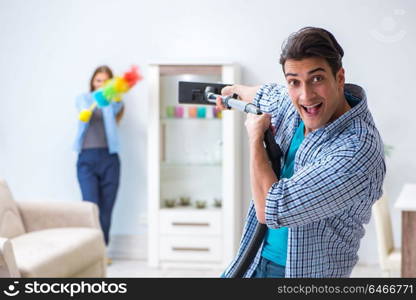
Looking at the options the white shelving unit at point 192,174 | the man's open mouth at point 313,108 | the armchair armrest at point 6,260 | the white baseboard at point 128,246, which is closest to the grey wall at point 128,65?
the white baseboard at point 128,246

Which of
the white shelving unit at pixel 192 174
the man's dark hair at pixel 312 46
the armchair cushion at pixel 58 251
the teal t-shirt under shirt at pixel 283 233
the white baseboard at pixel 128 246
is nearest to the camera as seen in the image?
the man's dark hair at pixel 312 46

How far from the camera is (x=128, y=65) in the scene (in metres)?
4.52

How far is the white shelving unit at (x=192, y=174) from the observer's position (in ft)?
14.1

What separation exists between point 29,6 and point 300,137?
137 inches

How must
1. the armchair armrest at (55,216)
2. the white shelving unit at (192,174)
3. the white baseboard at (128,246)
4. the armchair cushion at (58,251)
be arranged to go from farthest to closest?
the white baseboard at (128,246)
the white shelving unit at (192,174)
the armchair armrest at (55,216)
the armchair cushion at (58,251)

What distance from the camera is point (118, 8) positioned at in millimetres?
4508

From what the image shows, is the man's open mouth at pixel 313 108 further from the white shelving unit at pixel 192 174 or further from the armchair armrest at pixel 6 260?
the white shelving unit at pixel 192 174

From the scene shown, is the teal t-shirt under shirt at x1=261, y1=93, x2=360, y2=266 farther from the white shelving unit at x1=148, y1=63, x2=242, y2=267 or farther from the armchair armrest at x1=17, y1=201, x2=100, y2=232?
the white shelving unit at x1=148, y1=63, x2=242, y2=267

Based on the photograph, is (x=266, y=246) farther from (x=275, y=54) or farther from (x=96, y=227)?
(x=275, y=54)

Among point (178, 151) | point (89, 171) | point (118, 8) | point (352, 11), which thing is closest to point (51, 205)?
point (89, 171)

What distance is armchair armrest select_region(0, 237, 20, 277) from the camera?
269 centimetres

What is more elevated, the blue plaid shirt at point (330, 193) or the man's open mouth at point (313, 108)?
the man's open mouth at point (313, 108)

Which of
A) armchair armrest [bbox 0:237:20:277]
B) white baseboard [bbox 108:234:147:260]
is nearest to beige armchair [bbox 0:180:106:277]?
armchair armrest [bbox 0:237:20:277]

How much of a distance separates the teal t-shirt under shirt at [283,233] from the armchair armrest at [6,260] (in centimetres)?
146
